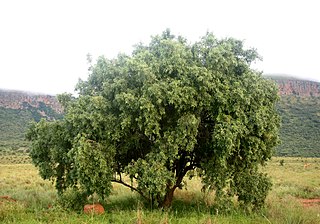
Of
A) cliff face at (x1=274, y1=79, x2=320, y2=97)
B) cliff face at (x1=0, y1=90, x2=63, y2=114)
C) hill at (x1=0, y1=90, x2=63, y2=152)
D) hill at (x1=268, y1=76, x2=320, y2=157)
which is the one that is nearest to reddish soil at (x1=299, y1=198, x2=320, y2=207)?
hill at (x1=268, y1=76, x2=320, y2=157)

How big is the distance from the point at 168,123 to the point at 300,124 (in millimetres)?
87092

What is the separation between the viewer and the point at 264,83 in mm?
16406

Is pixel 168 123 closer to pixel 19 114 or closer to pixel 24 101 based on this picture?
pixel 19 114

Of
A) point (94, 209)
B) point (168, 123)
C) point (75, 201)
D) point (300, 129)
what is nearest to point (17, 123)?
point (300, 129)

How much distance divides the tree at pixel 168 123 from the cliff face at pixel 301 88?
11471 centimetres

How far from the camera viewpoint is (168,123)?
1502cm

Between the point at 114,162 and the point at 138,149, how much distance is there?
4.67 ft

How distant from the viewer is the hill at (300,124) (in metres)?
84.6

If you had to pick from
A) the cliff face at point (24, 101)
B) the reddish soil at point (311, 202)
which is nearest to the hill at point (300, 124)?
the reddish soil at point (311, 202)

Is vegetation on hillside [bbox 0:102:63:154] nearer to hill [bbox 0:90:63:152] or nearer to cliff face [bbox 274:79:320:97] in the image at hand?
hill [bbox 0:90:63:152]

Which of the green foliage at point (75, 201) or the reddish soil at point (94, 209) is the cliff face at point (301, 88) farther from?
the reddish soil at point (94, 209)

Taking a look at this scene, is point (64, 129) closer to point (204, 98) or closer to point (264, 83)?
point (204, 98)

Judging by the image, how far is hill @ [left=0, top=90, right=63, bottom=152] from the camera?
92.8m

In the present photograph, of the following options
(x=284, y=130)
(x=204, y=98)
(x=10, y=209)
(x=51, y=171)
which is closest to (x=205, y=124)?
(x=204, y=98)
